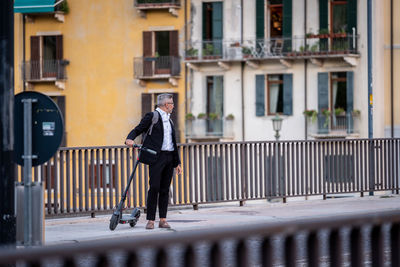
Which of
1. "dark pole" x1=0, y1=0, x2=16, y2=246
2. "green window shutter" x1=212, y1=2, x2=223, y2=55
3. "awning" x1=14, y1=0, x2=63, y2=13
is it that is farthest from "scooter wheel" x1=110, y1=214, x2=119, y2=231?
"green window shutter" x1=212, y1=2, x2=223, y2=55

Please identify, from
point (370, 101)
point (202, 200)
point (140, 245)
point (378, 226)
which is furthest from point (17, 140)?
point (370, 101)

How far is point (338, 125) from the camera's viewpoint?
53656 millimetres

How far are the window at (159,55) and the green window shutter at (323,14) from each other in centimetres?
845

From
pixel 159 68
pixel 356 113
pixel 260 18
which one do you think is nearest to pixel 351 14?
pixel 260 18

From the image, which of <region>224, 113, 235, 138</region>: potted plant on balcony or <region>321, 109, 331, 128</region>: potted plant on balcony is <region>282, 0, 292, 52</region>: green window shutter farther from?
<region>224, 113, 235, 138</region>: potted plant on balcony

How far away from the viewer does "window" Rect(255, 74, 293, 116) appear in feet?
182

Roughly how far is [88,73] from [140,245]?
182 feet

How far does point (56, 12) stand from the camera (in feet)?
194

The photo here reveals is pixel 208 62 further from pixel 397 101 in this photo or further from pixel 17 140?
pixel 17 140

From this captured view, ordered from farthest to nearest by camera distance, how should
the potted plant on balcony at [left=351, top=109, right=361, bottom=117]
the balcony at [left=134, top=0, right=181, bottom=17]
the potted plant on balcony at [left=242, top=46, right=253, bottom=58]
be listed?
the balcony at [left=134, top=0, right=181, bottom=17]
the potted plant on balcony at [left=242, top=46, right=253, bottom=58]
the potted plant on balcony at [left=351, top=109, right=361, bottom=117]

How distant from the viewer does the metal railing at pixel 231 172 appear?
48.1 ft

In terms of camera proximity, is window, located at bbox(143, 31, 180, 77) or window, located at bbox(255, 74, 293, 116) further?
window, located at bbox(143, 31, 180, 77)

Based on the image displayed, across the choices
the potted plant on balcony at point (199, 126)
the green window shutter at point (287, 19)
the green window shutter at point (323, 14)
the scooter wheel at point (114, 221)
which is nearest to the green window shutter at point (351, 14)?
the green window shutter at point (323, 14)

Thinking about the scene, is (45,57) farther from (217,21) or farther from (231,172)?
(231,172)
